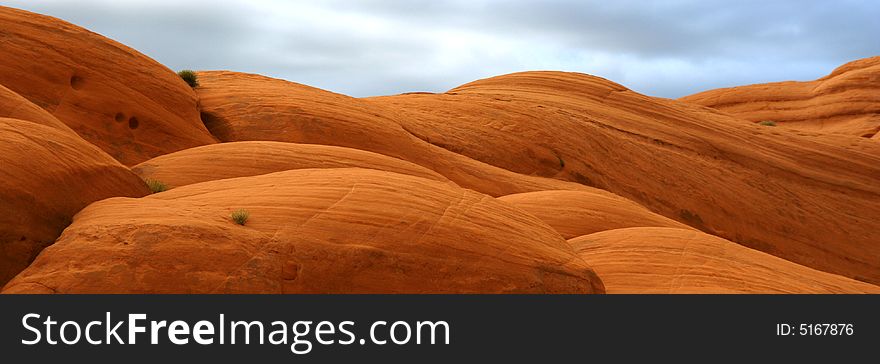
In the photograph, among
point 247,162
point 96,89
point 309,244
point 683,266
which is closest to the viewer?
point 309,244

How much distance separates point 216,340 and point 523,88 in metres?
26.1

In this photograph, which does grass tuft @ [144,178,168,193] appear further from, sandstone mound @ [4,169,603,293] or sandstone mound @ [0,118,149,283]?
sandstone mound @ [4,169,603,293]

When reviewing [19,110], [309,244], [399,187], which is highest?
[19,110]

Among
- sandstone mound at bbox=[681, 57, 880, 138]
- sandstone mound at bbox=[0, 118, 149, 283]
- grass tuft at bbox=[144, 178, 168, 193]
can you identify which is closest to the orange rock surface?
sandstone mound at bbox=[0, 118, 149, 283]

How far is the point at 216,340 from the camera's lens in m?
12.3

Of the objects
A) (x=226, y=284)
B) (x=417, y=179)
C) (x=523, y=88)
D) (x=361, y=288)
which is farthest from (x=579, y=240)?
(x=523, y=88)

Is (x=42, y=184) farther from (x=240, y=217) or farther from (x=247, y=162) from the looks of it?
(x=247, y=162)

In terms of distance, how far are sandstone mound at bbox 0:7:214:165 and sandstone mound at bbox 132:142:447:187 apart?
334cm

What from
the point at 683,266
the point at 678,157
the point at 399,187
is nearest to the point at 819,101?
the point at 678,157

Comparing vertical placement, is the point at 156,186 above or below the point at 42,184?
above

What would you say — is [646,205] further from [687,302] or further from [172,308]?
[172,308]

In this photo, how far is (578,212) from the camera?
72.9ft

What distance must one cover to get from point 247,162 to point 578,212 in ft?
23.8

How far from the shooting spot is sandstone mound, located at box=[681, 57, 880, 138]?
174 ft
